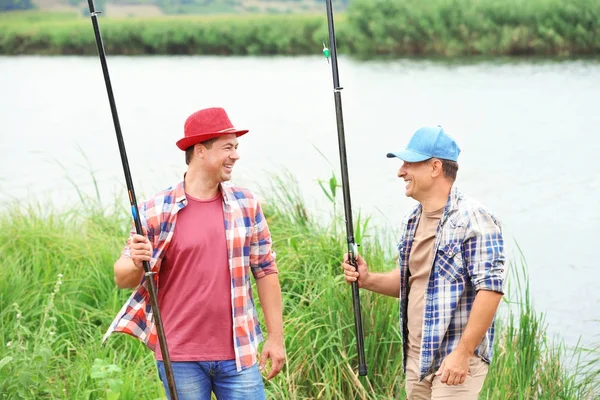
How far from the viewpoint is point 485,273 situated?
2.71 metres

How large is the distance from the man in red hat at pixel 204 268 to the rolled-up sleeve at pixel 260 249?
6 cm

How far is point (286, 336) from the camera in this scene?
4.42m

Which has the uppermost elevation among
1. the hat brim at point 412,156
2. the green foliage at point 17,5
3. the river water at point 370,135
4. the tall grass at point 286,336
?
the green foliage at point 17,5

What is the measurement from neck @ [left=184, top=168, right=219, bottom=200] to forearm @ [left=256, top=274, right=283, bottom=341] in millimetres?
380

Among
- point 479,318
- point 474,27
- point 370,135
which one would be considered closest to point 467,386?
point 479,318

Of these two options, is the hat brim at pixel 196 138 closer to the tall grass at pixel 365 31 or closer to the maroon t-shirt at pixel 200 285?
the maroon t-shirt at pixel 200 285

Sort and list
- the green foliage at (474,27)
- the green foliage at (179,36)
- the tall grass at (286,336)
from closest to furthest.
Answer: the tall grass at (286,336) < the green foliage at (474,27) < the green foliage at (179,36)

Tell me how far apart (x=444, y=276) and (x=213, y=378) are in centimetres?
84

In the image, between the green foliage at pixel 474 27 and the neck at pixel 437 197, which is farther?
the green foliage at pixel 474 27

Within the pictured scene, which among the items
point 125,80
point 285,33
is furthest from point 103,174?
point 285,33

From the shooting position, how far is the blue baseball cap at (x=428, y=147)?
288cm

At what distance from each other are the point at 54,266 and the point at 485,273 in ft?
11.9

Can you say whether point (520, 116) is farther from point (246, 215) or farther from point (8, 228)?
point (246, 215)

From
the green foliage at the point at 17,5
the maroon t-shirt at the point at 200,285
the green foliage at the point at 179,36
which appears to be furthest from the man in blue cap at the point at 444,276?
the green foliage at the point at 17,5
